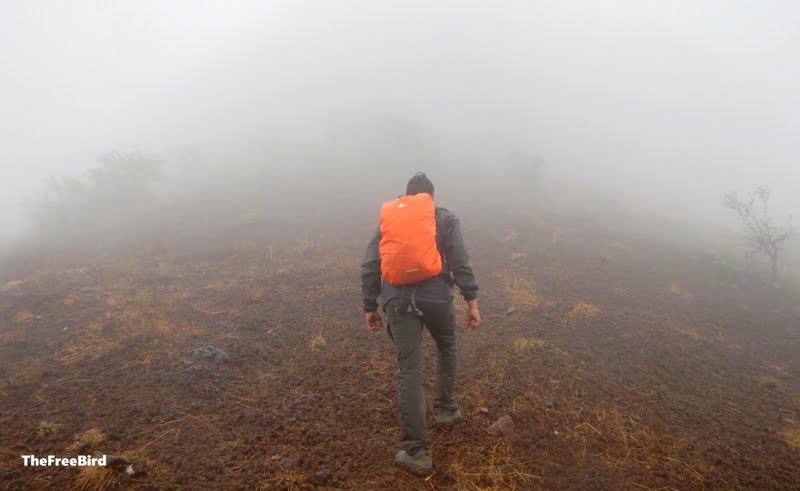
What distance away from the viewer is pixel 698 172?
3975 centimetres

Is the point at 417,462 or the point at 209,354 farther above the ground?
the point at 417,462

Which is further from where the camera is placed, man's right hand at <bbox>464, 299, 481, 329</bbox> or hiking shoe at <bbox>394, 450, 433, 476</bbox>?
man's right hand at <bbox>464, 299, 481, 329</bbox>

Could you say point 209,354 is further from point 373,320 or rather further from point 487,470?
point 487,470

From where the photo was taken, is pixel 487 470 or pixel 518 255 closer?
pixel 487 470

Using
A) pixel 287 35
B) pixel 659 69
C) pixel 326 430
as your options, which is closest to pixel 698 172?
pixel 659 69

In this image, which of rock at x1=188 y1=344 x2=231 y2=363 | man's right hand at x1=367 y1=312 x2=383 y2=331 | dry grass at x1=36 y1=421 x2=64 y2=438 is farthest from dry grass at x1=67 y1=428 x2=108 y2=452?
man's right hand at x1=367 y1=312 x2=383 y2=331

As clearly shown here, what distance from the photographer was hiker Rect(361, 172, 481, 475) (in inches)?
124

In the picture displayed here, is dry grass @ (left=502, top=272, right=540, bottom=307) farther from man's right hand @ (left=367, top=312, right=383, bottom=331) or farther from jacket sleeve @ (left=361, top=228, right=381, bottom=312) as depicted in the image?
jacket sleeve @ (left=361, top=228, right=381, bottom=312)

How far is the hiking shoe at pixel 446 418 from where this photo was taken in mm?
3830

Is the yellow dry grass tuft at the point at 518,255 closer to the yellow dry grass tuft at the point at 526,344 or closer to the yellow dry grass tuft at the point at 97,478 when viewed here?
the yellow dry grass tuft at the point at 526,344

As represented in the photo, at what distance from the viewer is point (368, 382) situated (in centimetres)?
483

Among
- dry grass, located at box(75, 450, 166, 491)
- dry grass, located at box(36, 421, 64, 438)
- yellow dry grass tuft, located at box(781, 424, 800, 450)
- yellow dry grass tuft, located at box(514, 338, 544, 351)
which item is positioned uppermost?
dry grass, located at box(75, 450, 166, 491)

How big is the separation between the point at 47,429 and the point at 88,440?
573 mm

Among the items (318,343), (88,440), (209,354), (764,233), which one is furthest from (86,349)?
(764,233)
